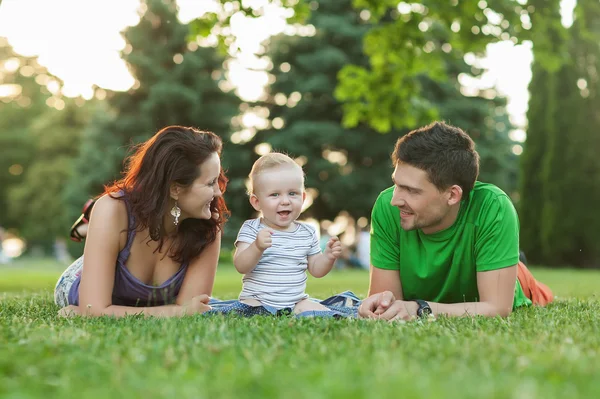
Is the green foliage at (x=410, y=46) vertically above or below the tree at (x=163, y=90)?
below

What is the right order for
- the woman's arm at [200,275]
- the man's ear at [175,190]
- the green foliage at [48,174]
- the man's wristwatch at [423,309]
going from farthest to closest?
the green foliage at [48,174] < the woman's arm at [200,275] < the man's ear at [175,190] < the man's wristwatch at [423,309]

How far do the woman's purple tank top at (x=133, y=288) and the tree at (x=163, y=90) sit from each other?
2485 cm

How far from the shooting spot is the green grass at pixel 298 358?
7.38 feet

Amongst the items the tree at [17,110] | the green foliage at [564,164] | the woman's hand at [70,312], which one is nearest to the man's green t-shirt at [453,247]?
the woman's hand at [70,312]

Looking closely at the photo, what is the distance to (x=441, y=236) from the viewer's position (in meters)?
5.08

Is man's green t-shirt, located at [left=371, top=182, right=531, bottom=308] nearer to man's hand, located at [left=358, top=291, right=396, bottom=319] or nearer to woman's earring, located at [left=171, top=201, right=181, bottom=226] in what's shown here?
man's hand, located at [left=358, top=291, right=396, bottom=319]

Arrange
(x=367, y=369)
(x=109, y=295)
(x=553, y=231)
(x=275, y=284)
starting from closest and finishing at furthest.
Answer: (x=367, y=369), (x=109, y=295), (x=275, y=284), (x=553, y=231)

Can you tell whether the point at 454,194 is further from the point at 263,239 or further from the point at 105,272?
the point at 105,272

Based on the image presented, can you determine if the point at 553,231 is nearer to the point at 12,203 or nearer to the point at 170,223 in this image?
the point at 170,223

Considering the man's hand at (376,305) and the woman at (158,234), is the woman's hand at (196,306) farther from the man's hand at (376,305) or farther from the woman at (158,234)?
the man's hand at (376,305)

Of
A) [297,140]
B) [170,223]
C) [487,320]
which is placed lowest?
[487,320]

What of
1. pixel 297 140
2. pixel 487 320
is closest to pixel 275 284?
pixel 487 320

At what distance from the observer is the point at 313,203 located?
3119cm

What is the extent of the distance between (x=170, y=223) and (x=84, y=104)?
49.0 meters
